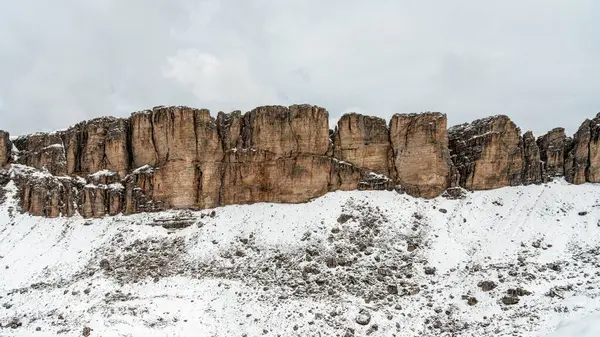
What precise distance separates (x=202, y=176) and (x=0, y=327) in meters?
19.6

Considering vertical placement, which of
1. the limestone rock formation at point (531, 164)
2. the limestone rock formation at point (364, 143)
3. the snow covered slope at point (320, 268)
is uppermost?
the limestone rock formation at point (364, 143)

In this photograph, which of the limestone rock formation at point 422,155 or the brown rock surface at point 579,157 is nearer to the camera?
the brown rock surface at point 579,157

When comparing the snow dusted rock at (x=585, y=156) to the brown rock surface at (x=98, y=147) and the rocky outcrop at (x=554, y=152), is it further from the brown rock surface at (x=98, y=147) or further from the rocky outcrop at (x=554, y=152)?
the brown rock surface at (x=98, y=147)

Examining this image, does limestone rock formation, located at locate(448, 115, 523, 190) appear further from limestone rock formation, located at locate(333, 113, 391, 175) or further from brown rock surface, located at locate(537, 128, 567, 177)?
limestone rock formation, located at locate(333, 113, 391, 175)

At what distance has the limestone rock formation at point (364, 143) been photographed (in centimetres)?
4234

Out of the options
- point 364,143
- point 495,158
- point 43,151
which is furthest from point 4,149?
point 495,158

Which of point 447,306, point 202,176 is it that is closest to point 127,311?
point 202,176

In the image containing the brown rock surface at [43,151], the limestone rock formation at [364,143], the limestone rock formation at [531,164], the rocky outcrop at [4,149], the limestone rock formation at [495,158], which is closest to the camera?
the limestone rock formation at [531,164]

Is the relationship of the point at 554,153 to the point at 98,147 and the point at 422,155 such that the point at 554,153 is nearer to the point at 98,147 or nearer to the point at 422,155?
the point at 422,155

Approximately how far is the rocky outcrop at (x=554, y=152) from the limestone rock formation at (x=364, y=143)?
48.0ft

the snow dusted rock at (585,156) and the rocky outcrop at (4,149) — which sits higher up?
the rocky outcrop at (4,149)

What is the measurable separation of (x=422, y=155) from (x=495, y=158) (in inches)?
265

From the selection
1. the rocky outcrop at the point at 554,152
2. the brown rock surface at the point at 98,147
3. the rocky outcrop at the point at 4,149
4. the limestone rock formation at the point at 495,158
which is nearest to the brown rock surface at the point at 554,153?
the rocky outcrop at the point at 554,152

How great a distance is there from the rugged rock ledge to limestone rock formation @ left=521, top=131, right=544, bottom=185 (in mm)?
83
